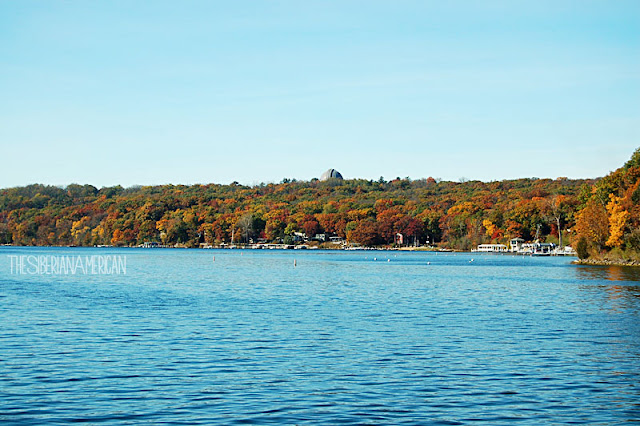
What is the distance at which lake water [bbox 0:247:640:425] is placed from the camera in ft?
41.5

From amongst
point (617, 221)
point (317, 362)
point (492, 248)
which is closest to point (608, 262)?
point (617, 221)

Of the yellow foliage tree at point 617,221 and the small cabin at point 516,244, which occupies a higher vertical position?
the yellow foliage tree at point 617,221

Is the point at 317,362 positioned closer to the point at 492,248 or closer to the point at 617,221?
the point at 617,221

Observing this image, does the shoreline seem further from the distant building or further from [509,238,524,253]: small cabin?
the distant building

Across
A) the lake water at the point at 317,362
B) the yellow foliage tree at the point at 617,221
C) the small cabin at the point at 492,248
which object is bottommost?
the lake water at the point at 317,362

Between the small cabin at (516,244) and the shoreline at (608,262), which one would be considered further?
the small cabin at (516,244)

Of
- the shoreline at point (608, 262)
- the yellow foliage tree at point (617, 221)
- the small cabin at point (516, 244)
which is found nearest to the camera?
the yellow foliage tree at point (617, 221)

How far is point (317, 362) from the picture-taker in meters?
17.2

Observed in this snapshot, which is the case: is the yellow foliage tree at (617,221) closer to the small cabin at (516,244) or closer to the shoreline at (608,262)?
the shoreline at (608,262)

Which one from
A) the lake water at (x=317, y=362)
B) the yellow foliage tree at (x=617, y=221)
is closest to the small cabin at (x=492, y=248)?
the yellow foliage tree at (x=617, y=221)

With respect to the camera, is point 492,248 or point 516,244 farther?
point 492,248

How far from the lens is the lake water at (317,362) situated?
12.7 metres

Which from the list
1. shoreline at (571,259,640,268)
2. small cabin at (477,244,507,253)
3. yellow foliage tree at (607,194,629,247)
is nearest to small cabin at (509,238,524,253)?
small cabin at (477,244,507,253)

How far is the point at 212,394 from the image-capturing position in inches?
544
